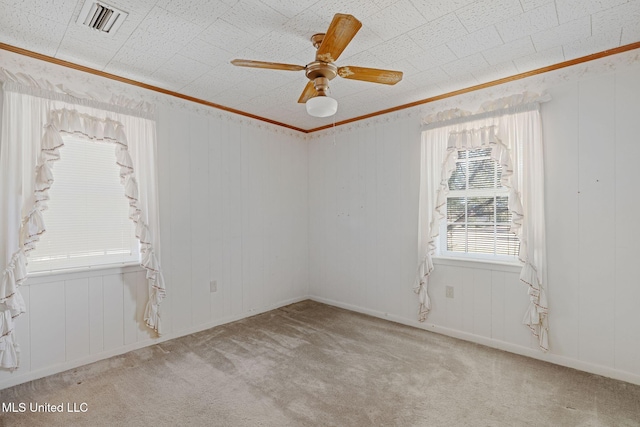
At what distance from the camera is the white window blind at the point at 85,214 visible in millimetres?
2654

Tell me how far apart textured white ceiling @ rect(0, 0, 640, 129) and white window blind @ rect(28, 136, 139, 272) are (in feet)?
2.53

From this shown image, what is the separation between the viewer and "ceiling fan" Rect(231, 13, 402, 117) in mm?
1805

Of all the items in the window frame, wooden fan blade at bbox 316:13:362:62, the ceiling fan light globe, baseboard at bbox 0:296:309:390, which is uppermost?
wooden fan blade at bbox 316:13:362:62

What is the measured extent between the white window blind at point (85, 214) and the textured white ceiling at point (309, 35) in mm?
771

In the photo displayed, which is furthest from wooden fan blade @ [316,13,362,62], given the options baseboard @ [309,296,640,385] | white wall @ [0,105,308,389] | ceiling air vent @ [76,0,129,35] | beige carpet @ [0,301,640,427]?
baseboard @ [309,296,640,385]

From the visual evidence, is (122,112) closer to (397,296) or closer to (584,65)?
Result: (397,296)

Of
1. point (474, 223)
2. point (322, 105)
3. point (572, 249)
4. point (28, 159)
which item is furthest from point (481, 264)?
point (28, 159)

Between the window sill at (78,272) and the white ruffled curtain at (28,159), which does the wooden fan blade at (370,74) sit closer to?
the white ruffled curtain at (28,159)

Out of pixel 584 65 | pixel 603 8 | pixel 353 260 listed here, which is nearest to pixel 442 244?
pixel 353 260

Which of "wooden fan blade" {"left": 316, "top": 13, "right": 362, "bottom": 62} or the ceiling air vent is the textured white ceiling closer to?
the ceiling air vent

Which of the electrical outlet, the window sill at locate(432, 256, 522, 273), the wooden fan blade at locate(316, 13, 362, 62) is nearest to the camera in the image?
the wooden fan blade at locate(316, 13, 362, 62)

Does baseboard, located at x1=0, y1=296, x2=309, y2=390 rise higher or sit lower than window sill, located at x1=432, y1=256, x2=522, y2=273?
lower

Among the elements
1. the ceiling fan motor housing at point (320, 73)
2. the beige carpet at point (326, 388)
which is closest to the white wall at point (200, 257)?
the beige carpet at point (326, 388)

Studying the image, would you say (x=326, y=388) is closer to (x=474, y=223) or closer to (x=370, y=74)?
(x=474, y=223)
